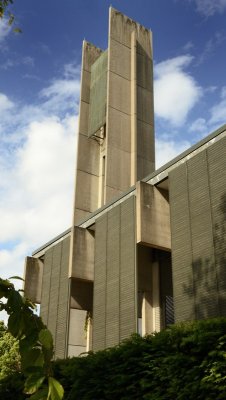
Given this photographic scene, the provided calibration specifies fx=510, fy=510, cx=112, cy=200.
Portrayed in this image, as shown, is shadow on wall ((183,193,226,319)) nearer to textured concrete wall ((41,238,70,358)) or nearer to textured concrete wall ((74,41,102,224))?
textured concrete wall ((41,238,70,358))

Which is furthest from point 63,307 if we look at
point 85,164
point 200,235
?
point 85,164

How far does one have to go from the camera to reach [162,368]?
1052 centimetres

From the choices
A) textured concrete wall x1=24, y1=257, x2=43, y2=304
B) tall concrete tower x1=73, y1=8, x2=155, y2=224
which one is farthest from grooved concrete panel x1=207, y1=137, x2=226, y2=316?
textured concrete wall x1=24, y1=257, x2=43, y2=304

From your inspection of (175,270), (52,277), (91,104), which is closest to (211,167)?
(175,270)

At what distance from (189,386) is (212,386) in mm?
568

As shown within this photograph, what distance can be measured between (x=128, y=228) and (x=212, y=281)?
5.79 metres

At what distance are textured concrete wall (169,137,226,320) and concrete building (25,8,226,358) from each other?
37 millimetres

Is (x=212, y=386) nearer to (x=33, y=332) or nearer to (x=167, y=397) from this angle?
(x=167, y=397)

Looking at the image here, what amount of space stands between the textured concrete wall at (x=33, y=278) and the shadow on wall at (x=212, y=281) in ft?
44.1

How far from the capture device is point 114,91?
102 feet

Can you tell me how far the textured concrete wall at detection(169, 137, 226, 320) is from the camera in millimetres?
15883

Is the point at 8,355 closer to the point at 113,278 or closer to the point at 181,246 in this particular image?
the point at 113,278

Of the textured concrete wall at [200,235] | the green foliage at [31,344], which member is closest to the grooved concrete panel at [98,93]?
the textured concrete wall at [200,235]

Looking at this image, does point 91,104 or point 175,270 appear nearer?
point 175,270
